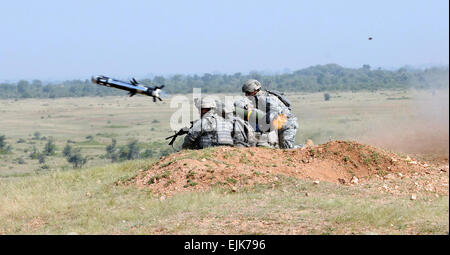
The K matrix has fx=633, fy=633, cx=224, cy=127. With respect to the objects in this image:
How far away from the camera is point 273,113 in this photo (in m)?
18.6

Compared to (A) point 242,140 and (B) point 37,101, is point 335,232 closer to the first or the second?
(A) point 242,140

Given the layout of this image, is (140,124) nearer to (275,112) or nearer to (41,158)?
(41,158)

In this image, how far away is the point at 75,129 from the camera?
7806 centimetres

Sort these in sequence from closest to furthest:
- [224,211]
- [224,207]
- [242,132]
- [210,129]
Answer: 1. [224,211]
2. [224,207]
3. [210,129]
4. [242,132]

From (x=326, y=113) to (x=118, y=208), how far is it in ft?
180

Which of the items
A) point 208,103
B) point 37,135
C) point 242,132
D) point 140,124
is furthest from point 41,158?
point 208,103

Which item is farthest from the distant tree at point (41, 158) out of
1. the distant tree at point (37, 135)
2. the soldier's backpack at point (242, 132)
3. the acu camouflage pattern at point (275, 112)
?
the soldier's backpack at point (242, 132)

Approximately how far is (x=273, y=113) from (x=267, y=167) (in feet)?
12.8

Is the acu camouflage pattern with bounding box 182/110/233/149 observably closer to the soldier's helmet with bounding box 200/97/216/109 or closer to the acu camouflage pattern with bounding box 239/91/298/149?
the soldier's helmet with bounding box 200/97/216/109

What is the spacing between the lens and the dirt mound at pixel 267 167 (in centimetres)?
1414

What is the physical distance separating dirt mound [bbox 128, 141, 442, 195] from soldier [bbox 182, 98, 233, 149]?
70cm

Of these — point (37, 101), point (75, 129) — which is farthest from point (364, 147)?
point (37, 101)

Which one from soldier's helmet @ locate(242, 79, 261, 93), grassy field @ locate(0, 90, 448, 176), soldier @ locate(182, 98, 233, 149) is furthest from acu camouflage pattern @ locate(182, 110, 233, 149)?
grassy field @ locate(0, 90, 448, 176)

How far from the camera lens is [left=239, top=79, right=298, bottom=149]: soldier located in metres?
18.6
